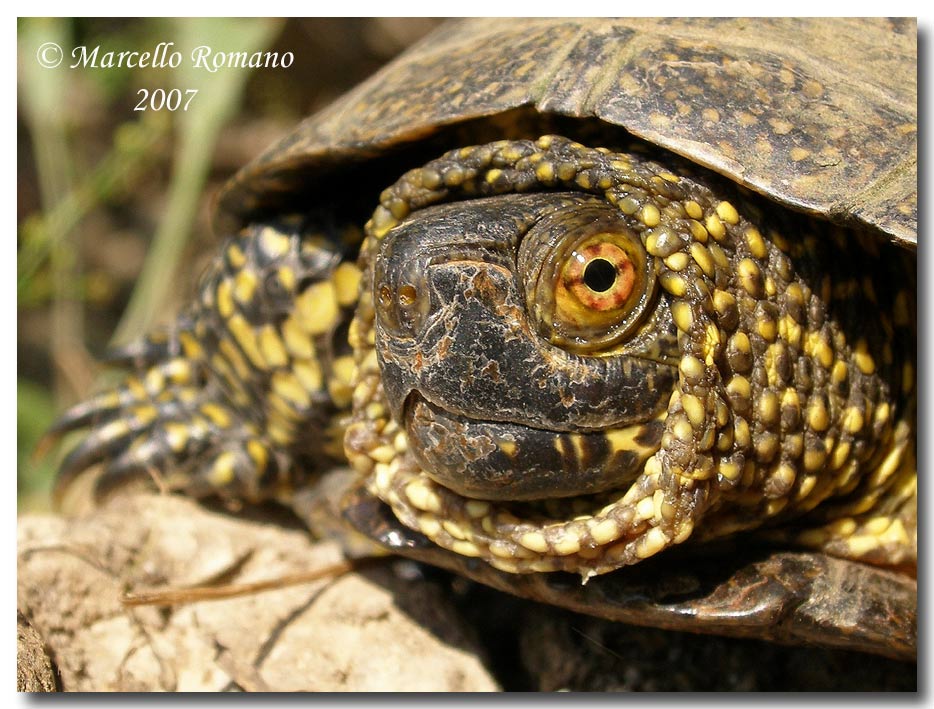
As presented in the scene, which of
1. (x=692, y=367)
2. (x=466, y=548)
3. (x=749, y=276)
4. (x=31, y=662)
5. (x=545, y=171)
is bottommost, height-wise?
(x=31, y=662)

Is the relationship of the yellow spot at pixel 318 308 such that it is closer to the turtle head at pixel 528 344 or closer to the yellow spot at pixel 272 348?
the yellow spot at pixel 272 348

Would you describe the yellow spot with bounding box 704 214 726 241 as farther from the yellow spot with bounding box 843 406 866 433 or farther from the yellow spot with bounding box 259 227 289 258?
the yellow spot with bounding box 259 227 289 258

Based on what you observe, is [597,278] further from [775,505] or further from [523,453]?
[775,505]

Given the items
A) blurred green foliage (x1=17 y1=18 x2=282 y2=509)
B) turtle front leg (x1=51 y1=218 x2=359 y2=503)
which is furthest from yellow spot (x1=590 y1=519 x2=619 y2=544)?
blurred green foliage (x1=17 y1=18 x2=282 y2=509)

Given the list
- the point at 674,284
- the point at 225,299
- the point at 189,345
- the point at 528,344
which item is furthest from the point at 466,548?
the point at 189,345

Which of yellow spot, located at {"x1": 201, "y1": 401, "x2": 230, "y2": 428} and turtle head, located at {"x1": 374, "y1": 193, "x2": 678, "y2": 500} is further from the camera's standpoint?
yellow spot, located at {"x1": 201, "y1": 401, "x2": 230, "y2": 428}
